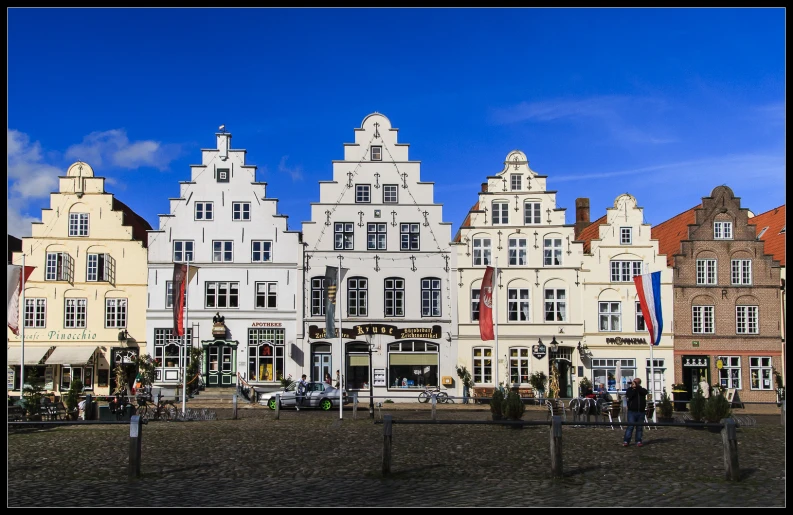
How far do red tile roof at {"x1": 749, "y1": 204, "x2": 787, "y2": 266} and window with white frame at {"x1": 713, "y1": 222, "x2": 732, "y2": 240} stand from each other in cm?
268

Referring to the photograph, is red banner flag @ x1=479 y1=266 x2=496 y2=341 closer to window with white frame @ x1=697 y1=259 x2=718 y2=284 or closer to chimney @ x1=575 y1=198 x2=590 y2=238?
window with white frame @ x1=697 y1=259 x2=718 y2=284

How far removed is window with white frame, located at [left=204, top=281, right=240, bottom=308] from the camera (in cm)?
4622

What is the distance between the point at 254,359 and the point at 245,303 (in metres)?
2.98

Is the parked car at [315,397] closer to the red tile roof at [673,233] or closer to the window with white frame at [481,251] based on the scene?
the window with white frame at [481,251]

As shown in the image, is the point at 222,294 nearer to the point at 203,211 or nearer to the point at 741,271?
the point at 203,211

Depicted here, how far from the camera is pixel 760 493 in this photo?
13.5 metres

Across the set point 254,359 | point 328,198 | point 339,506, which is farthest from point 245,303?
point 339,506

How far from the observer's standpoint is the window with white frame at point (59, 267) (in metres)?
46.1

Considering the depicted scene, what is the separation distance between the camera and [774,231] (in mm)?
50406

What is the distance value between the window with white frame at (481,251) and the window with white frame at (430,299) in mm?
2546

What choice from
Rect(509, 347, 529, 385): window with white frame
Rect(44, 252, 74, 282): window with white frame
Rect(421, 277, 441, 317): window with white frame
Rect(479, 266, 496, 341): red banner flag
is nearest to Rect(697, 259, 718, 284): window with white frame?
Rect(509, 347, 529, 385): window with white frame

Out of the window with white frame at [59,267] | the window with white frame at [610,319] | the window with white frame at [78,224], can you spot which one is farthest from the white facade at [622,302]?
the window with white frame at [59,267]

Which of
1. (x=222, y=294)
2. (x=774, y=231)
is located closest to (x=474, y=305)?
(x=222, y=294)

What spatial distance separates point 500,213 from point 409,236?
5.03 meters
